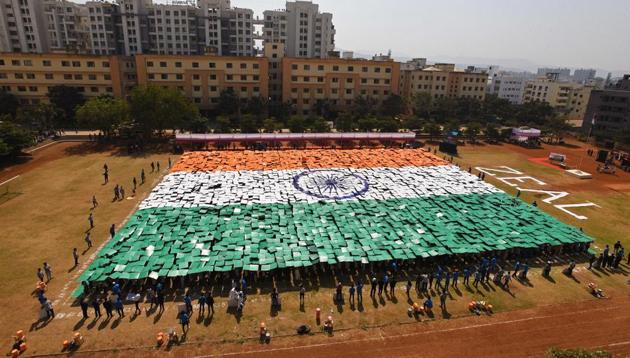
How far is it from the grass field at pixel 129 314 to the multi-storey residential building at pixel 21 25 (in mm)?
110346

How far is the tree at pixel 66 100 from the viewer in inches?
3676

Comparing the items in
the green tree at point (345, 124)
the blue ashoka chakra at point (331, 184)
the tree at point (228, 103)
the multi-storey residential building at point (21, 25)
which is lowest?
the blue ashoka chakra at point (331, 184)

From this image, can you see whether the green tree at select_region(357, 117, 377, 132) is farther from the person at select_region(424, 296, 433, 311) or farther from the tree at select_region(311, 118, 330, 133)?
the person at select_region(424, 296, 433, 311)

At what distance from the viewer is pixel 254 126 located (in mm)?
85562

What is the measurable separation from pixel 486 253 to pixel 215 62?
9179cm

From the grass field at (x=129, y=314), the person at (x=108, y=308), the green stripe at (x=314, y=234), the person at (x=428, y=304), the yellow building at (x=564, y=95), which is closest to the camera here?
the grass field at (x=129, y=314)

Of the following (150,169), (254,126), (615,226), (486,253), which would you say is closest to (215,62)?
(254,126)

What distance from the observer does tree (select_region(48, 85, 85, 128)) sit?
9338cm

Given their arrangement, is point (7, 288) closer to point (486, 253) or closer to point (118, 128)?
point (486, 253)

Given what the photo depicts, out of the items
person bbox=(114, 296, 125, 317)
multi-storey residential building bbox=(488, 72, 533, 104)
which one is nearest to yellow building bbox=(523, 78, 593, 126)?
multi-storey residential building bbox=(488, 72, 533, 104)

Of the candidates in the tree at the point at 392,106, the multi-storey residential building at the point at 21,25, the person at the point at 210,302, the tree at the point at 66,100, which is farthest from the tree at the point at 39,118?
the tree at the point at 392,106

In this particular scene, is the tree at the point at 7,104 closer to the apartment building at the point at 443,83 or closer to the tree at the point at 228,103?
the tree at the point at 228,103

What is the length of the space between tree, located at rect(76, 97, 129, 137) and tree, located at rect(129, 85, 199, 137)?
2.36 metres

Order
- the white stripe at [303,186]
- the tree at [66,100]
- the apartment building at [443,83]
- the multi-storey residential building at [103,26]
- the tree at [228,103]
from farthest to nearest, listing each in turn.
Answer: the multi-storey residential building at [103,26], the apartment building at [443,83], the tree at [228,103], the tree at [66,100], the white stripe at [303,186]
